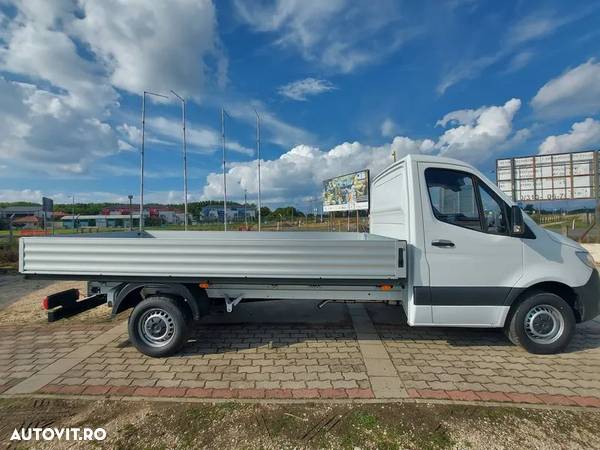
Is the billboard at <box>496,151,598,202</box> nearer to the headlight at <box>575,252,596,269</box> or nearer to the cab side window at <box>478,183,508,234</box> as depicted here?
the headlight at <box>575,252,596,269</box>

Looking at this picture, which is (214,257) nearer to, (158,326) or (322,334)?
(158,326)

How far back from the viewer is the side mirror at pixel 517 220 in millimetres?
3623

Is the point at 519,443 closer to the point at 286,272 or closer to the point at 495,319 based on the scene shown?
the point at 495,319

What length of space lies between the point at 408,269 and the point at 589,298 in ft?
7.36

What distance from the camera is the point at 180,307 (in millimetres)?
3850

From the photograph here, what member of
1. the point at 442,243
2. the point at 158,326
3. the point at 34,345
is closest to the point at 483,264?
the point at 442,243

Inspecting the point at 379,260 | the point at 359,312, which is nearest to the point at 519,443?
the point at 379,260

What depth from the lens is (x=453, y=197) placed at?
3.85 metres

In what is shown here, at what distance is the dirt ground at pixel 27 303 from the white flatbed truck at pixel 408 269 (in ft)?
4.44

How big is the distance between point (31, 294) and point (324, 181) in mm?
18612

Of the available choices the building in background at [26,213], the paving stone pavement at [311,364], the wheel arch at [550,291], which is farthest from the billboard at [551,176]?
the building in background at [26,213]

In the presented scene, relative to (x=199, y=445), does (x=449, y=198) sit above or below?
above

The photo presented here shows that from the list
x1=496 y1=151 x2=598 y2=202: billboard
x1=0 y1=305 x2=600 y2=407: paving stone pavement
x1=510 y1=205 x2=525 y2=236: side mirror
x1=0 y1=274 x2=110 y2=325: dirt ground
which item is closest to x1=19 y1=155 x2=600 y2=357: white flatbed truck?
x1=510 y1=205 x2=525 y2=236: side mirror

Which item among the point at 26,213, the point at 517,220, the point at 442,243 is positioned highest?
the point at 26,213
